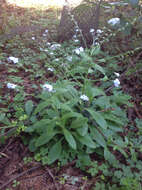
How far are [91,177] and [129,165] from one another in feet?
1.54

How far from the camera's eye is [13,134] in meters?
2.21

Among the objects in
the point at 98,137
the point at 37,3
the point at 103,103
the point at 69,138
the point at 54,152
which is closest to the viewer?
the point at 69,138

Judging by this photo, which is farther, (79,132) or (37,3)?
(37,3)

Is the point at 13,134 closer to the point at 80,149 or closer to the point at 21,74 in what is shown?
the point at 80,149

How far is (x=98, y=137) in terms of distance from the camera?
211 centimetres

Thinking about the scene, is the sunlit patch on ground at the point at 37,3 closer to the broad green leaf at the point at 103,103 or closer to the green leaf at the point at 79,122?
the broad green leaf at the point at 103,103

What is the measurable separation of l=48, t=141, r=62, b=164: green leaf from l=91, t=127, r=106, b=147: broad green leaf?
16.3 inches

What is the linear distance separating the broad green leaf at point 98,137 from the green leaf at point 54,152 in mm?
415

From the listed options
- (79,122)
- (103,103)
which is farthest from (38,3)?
(79,122)

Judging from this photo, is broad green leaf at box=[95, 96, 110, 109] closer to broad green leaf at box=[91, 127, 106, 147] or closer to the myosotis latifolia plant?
the myosotis latifolia plant

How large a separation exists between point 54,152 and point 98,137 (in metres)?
0.53

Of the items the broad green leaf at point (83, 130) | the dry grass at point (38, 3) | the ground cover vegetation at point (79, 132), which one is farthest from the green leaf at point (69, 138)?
the dry grass at point (38, 3)

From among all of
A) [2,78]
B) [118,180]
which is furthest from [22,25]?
[118,180]

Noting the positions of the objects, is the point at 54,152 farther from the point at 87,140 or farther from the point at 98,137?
the point at 98,137
